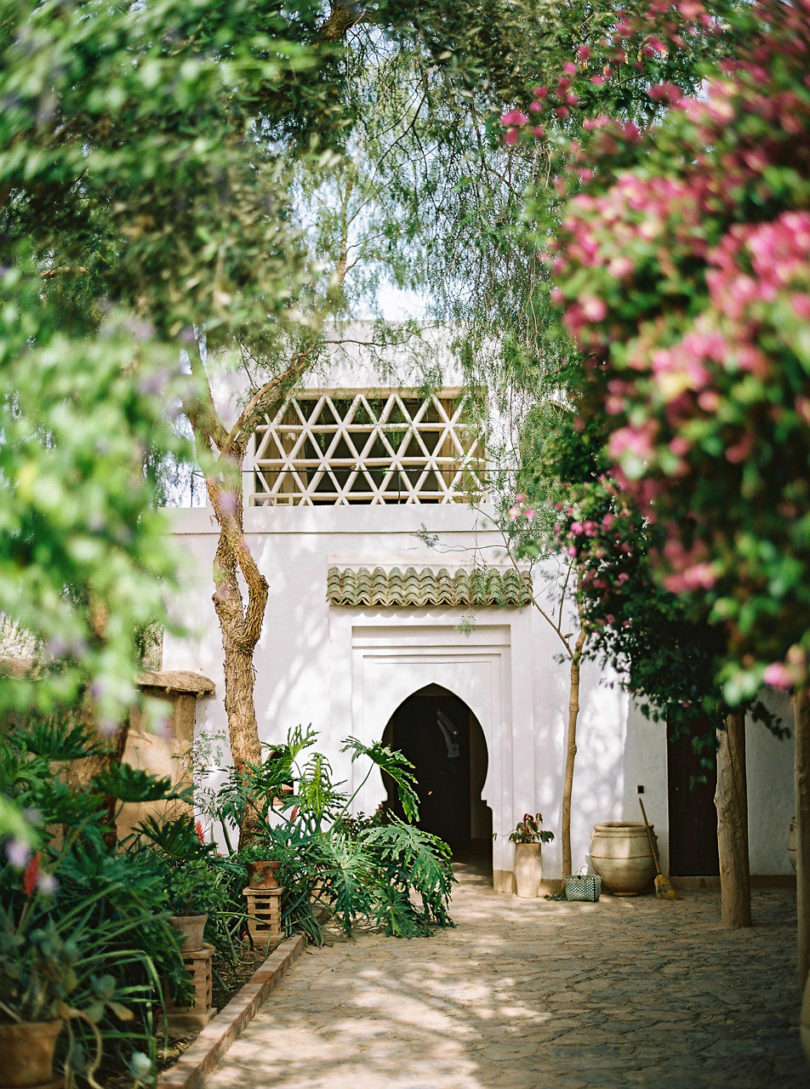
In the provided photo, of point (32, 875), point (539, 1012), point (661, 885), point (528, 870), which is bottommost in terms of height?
point (539, 1012)

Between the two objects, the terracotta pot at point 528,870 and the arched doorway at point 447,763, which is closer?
the terracotta pot at point 528,870

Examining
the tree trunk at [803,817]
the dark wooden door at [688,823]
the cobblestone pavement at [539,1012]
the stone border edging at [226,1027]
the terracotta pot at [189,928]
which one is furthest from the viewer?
the dark wooden door at [688,823]

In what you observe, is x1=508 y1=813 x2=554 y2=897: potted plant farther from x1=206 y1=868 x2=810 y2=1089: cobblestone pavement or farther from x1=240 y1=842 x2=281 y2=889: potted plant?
x1=240 y1=842 x2=281 y2=889: potted plant

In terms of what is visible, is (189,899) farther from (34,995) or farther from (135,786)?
(34,995)

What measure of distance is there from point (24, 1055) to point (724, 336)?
3.44 metres

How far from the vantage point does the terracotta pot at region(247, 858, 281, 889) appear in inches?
315

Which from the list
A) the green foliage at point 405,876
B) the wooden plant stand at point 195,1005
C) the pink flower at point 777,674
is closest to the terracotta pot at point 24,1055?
the wooden plant stand at point 195,1005

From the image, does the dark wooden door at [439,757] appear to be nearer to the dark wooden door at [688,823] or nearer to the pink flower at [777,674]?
the dark wooden door at [688,823]

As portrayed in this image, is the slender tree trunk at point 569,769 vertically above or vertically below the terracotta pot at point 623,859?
above

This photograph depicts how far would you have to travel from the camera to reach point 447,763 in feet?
52.3

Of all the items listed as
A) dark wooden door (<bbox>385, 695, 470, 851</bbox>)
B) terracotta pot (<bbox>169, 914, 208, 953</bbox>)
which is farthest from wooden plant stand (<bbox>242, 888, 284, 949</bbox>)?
dark wooden door (<bbox>385, 695, 470, 851</bbox>)

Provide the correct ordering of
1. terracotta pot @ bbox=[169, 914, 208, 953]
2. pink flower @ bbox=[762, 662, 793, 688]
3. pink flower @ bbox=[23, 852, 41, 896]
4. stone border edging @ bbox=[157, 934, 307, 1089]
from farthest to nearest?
terracotta pot @ bbox=[169, 914, 208, 953] < stone border edging @ bbox=[157, 934, 307, 1089] < pink flower @ bbox=[23, 852, 41, 896] < pink flower @ bbox=[762, 662, 793, 688]

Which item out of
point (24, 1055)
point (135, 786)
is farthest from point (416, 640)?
point (24, 1055)

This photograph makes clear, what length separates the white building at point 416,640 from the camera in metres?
11.4
